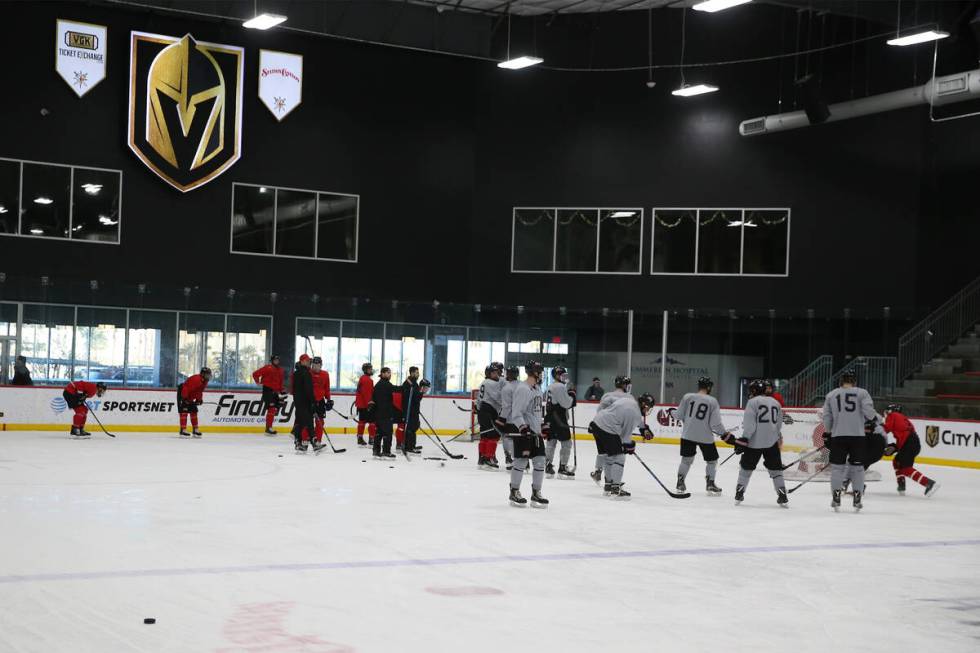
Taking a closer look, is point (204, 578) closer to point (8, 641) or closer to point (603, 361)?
point (8, 641)

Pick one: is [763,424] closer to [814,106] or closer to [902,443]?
[902,443]

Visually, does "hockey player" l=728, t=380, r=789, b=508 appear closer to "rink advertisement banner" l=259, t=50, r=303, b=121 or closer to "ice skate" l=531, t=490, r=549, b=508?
"ice skate" l=531, t=490, r=549, b=508

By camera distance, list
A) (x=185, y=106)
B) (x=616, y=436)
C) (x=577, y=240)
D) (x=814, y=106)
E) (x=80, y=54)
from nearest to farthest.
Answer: (x=616, y=436)
(x=80, y=54)
(x=814, y=106)
(x=185, y=106)
(x=577, y=240)

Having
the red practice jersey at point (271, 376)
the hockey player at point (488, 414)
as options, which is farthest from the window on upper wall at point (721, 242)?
the hockey player at point (488, 414)

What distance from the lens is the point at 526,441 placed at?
425 inches

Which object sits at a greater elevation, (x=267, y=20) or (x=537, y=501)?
(x=267, y=20)

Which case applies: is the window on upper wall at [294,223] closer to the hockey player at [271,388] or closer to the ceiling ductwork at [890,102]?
the hockey player at [271,388]

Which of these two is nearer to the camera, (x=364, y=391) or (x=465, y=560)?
(x=465, y=560)

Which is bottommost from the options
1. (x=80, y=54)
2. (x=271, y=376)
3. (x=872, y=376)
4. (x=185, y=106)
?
(x=271, y=376)

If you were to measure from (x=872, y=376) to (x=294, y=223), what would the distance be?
1296cm

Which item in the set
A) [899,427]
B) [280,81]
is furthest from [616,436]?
[280,81]

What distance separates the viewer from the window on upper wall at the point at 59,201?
22953 mm

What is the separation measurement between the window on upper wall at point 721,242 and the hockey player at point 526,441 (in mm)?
16570

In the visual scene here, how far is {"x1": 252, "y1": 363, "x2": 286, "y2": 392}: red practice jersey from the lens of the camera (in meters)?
20.8
